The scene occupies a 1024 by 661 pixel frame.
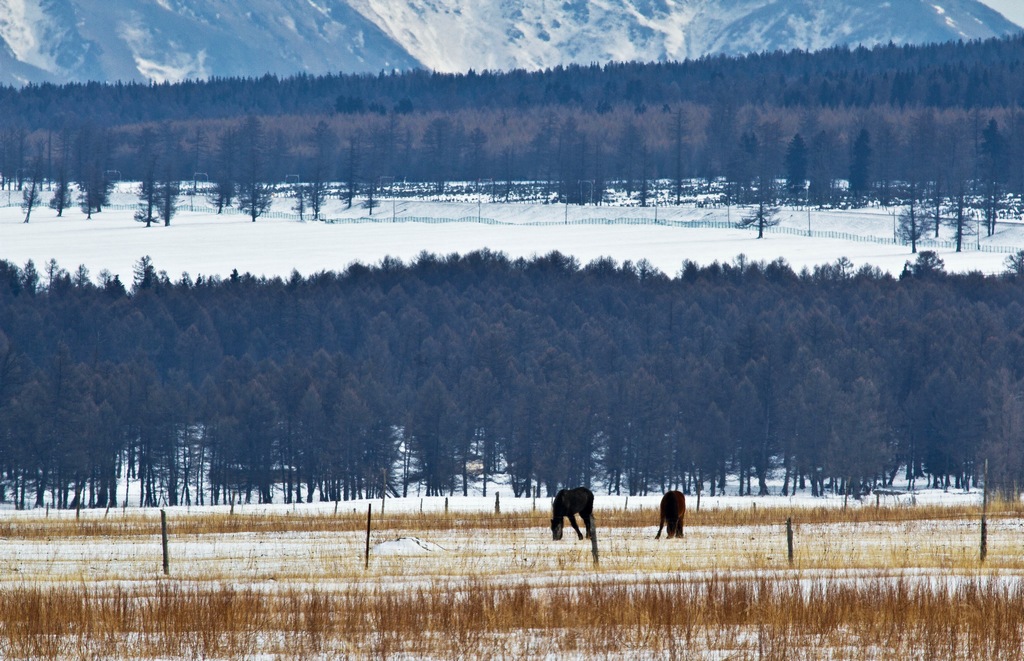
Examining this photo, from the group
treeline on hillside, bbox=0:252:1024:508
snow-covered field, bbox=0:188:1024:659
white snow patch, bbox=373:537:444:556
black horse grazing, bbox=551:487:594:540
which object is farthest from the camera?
treeline on hillside, bbox=0:252:1024:508

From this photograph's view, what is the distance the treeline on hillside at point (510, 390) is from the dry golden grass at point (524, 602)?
6994cm

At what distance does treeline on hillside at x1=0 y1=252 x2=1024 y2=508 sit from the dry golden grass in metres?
69.9

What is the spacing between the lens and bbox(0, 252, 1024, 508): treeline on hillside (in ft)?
342

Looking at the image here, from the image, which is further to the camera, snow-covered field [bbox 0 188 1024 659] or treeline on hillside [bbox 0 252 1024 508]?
treeline on hillside [bbox 0 252 1024 508]

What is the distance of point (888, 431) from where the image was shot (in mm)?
105188

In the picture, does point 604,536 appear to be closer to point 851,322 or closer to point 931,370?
point 931,370

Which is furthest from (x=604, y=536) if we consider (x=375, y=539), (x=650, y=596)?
(x=650, y=596)

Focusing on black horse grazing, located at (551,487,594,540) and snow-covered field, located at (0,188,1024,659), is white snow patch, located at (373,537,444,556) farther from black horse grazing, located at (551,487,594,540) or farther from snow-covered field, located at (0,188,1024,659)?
black horse grazing, located at (551,487,594,540)

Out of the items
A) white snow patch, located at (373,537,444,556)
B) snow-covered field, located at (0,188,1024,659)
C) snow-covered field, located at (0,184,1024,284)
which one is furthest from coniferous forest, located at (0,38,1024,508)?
white snow patch, located at (373,537,444,556)

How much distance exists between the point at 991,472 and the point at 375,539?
2790 inches

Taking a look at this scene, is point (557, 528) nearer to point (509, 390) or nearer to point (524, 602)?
point (524, 602)

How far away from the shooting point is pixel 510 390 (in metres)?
122

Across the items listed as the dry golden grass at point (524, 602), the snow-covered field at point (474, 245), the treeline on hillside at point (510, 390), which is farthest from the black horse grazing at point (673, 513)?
the snow-covered field at point (474, 245)

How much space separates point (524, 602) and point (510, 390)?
101 meters
